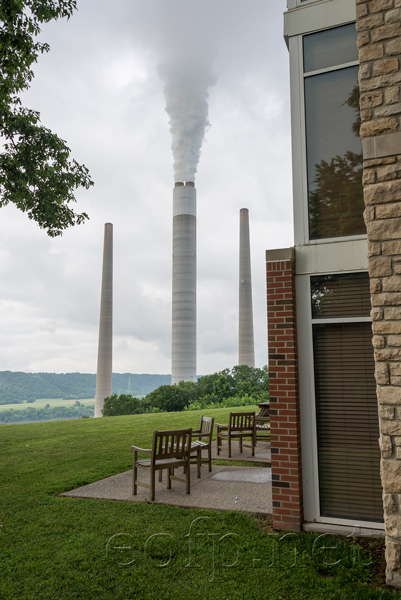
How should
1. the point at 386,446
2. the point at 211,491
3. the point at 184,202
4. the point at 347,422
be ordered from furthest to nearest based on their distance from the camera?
the point at 184,202 → the point at 211,491 → the point at 347,422 → the point at 386,446

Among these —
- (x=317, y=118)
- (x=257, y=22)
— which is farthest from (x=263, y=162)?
(x=317, y=118)

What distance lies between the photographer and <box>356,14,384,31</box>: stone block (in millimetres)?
4547

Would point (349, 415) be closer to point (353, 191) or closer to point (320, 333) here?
point (320, 333)

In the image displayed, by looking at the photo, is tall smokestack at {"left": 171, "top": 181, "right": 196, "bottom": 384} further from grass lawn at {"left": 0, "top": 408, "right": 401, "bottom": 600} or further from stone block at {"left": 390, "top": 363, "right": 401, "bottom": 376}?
stone block at {"left": 390, "top": 363, "right": 401, "bottom": 376}

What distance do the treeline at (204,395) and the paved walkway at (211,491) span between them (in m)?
18.5

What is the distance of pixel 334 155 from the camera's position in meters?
5.59

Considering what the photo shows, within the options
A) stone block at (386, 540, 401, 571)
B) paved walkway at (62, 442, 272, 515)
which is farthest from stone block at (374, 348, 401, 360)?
paved walkway at (62, 442, 272, 515)

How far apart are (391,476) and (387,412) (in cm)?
54

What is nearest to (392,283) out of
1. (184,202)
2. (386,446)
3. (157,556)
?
(386,446)

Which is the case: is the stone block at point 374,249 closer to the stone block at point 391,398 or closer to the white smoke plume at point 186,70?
the stone block at point 391,398

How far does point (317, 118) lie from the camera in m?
5.73

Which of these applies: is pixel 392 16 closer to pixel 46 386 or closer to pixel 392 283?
pixel 392 283

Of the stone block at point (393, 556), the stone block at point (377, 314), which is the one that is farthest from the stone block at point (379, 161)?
the stone block at point (393, 556)

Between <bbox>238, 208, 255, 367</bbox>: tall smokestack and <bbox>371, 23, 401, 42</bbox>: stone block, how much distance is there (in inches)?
1567
